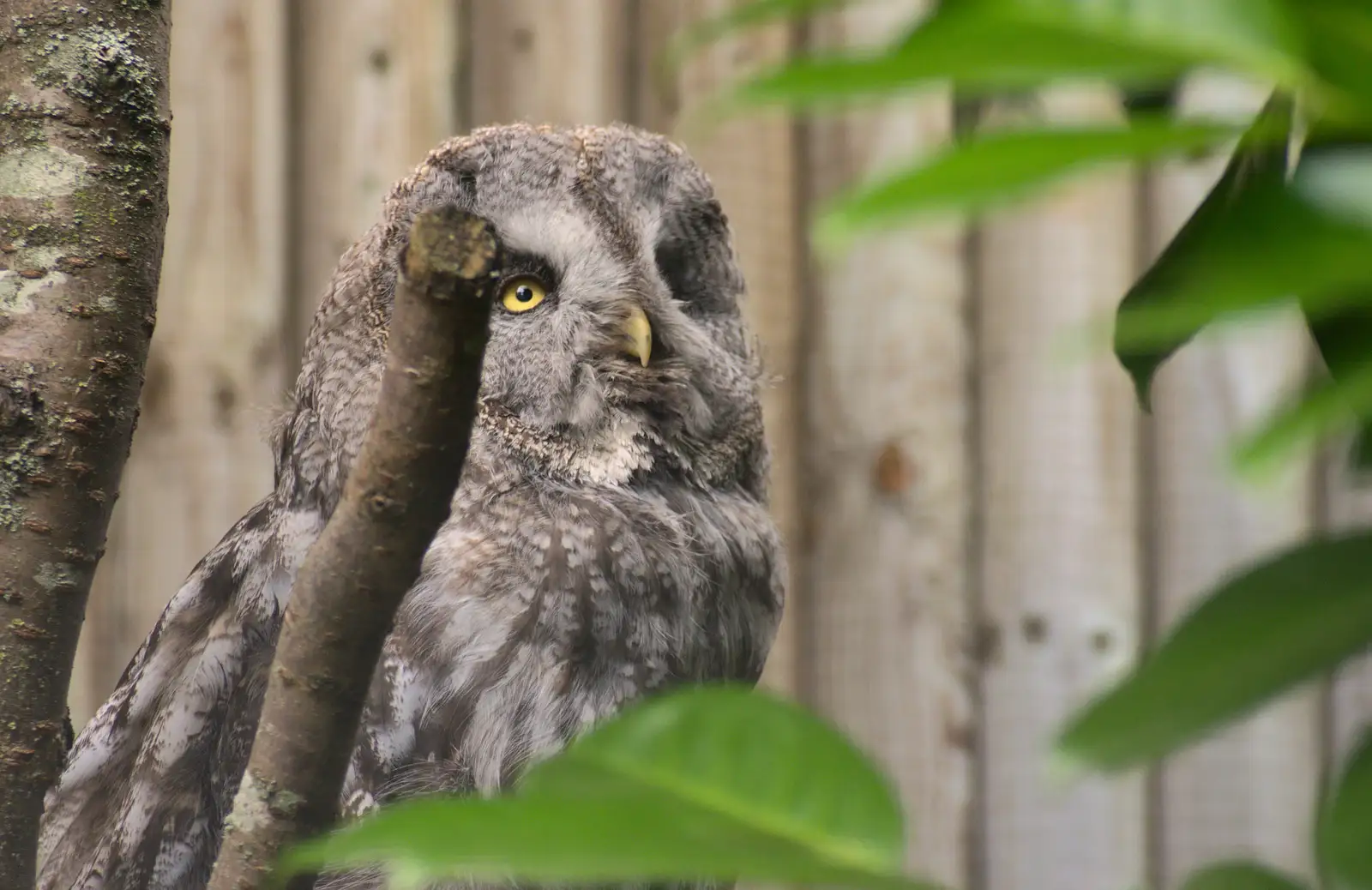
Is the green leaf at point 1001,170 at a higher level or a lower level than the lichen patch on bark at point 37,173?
lower

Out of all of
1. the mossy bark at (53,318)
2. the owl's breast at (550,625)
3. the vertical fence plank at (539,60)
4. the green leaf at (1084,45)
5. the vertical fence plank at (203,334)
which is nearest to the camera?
the green leaf at (1084,45)

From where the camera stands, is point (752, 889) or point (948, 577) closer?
point (948, 577)

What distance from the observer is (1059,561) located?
1.63m

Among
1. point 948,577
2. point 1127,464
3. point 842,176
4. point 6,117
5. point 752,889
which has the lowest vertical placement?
point 752,889

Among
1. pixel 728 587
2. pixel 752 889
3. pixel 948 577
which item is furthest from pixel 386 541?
pixel 752 889

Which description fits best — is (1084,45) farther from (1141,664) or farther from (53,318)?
(53,318)

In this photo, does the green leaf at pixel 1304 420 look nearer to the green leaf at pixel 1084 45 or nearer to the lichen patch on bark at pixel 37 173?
the green leaf at pixel 1084 45

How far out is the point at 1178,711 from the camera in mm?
189

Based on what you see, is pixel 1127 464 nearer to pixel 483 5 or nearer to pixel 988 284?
pixel 988 284

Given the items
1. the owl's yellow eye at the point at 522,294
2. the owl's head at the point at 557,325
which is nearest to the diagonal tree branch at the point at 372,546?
the owl's head at the point at 557,325

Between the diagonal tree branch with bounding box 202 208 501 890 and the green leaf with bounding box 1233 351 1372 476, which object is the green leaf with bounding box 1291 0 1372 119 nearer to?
the green leaf with bounding box 1233 351 1372 476

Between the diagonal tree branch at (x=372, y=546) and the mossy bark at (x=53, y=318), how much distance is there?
0.16 m

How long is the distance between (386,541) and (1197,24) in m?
0.46

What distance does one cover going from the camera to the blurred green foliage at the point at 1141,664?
6.0 inches
